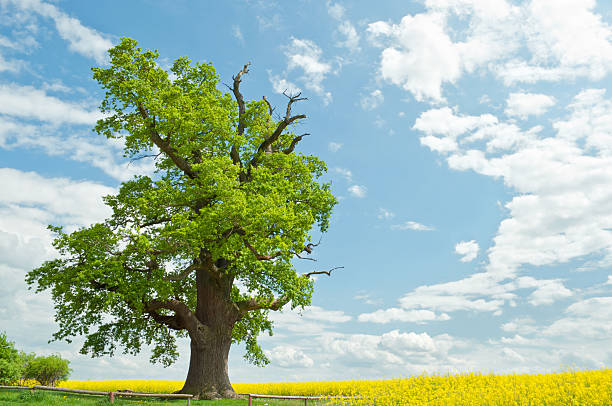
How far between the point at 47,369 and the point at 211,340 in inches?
841

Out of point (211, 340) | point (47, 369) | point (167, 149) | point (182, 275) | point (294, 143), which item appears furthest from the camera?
point (47, 369)

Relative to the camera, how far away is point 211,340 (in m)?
24.8

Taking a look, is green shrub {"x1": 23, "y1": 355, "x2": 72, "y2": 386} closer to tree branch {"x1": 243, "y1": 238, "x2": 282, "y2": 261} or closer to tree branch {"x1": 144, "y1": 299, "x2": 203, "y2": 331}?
tree branch {"x1": 144, "y1": 299, "x2": 203, "y2": 331}

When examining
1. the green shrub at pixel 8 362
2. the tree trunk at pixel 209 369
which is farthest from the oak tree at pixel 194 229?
the green shrub at pixel 8 362

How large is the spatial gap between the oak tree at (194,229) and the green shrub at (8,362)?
7.42 metres

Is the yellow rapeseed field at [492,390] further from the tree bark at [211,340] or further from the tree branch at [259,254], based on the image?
the tree branch at [259,254]

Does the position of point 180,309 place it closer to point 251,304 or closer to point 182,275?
point 182,275

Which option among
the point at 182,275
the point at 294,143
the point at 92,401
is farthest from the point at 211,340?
the point at 294,143

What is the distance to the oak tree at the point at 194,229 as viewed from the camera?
22906 millimetres

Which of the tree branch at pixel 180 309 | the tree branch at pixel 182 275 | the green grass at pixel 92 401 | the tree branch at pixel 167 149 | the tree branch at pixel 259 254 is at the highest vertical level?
the tree branch at pixel 167 149

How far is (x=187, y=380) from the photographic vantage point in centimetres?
2423

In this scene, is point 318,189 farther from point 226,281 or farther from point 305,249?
point 226,281

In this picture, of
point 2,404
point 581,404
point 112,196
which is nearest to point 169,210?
point 112,196

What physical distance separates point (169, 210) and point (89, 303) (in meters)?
6.38
